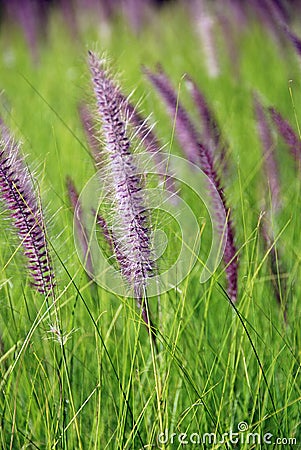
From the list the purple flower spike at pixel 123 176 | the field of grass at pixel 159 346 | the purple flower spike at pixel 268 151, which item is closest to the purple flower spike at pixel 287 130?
the field of grass at pixel 159 346

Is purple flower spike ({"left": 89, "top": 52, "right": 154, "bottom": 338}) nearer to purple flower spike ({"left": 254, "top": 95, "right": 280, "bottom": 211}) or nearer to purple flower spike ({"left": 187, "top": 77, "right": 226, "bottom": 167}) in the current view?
purple flower spike ({"left": 187, "top": 77, "right": 226, "bottom": 167})

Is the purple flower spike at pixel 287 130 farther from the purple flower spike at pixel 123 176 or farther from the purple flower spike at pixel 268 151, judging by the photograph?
the purple flower spike at pixel 123 176

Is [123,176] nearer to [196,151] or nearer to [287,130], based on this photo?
[196,151]

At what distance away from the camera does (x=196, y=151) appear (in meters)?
1.21

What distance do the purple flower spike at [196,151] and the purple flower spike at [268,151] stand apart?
0.55 feet

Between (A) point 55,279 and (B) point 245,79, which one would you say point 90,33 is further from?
(A) point 55,279

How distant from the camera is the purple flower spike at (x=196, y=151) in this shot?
1.12m

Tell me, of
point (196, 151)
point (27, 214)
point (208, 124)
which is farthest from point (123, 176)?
point (208, 124)

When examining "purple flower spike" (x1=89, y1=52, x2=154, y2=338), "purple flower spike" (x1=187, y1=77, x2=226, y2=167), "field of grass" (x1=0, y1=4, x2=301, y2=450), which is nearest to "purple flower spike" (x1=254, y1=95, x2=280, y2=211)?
"field of grass" (x1=0, y1=4, x2=301, y2=450)

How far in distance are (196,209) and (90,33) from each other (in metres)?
3.26

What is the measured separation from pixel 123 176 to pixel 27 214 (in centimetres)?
13

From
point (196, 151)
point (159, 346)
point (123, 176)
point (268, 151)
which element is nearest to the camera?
point (123, 176)

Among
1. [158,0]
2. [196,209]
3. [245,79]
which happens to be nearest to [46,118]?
[245,79]

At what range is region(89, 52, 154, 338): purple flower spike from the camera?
3.06ft
